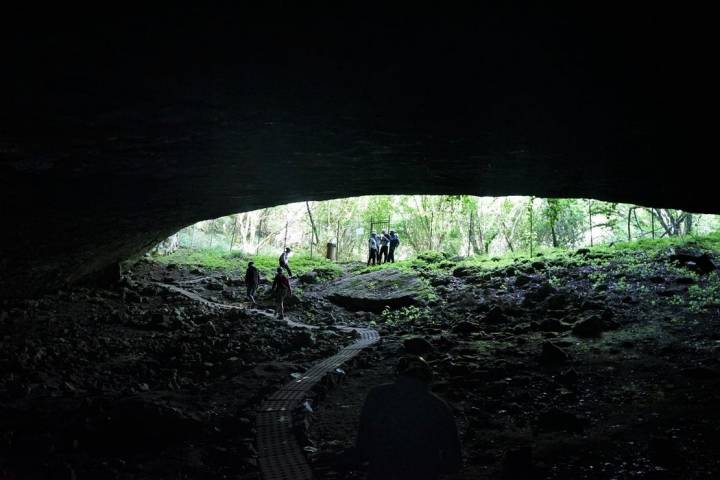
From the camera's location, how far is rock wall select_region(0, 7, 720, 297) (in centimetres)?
386

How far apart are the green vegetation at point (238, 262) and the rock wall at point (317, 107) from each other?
1323 centimetres

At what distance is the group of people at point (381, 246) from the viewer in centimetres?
2425

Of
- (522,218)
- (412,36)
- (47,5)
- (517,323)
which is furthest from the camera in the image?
(522,218)

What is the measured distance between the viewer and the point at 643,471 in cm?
462

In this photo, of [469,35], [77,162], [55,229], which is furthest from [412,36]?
[55,229]

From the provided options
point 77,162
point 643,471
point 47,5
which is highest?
point 47,5

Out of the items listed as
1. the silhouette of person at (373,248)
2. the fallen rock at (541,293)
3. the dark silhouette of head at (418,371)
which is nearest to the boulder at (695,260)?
the fallen rock at (541,293)

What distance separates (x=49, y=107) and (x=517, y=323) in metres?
11.0

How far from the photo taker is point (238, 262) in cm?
2580

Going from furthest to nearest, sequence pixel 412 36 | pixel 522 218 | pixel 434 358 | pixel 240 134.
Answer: pixel 522 218
pixel 434 358
pixel 240 134
pixel 412 36

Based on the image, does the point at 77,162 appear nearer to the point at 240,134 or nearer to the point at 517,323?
the point at 240,134

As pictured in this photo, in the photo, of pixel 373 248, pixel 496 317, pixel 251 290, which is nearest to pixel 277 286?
pixel 251 290

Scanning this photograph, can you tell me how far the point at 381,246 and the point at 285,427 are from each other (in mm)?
18872

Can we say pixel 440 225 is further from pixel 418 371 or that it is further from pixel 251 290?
pixel 418 371
